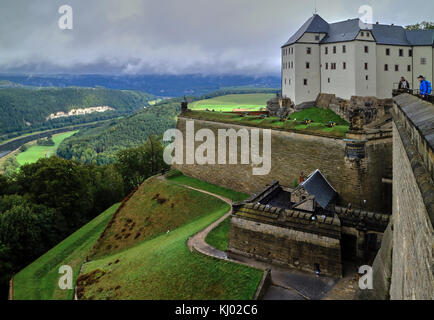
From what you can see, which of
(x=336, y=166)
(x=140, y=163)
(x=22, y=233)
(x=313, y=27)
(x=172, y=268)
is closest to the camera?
(x=172, y=268)

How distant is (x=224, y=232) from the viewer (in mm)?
25625

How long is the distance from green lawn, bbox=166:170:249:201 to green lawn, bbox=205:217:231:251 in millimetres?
7457

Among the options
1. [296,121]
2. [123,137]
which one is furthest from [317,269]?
[123,137]

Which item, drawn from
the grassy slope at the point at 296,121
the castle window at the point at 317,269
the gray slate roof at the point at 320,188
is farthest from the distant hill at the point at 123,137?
the castle window at the point at 317,269

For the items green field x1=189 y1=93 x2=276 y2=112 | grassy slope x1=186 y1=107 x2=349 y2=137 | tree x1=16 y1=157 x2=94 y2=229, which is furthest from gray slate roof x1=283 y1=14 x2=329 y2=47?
green field x1=189 y1=93 x2=276 y2=112

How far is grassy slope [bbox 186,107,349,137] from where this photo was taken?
27328mm

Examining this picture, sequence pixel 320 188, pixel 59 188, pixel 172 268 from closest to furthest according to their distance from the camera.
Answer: pixel 172 268
pixel 320 188
pixel 59 188

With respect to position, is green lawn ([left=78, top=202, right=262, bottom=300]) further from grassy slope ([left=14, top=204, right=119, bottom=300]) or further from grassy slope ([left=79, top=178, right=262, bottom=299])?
grassy slope ([left=14, top=204, right=119, bottom=300])

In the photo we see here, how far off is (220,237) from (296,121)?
12.9 metres

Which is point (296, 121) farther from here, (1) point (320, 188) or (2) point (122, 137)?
(2) point (122, 137)

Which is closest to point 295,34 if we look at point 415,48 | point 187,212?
point 415,48

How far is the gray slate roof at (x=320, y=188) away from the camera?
77.9ft

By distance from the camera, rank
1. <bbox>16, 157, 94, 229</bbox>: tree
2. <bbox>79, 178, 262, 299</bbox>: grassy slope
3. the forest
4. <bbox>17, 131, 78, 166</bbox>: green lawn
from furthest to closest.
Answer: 1. <bbox>17, 131, 78, 166</bbox>: green lawn
2. the forest
3. <bbox>16, 157, 94, 229</bbox>: tree
4. <bbox>79, 178, 262, 299</bbox>: grassy slope

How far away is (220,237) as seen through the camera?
81.7 ft
